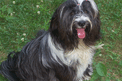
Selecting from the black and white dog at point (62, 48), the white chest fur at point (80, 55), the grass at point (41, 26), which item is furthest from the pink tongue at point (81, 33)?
the grass at point (41, 26)

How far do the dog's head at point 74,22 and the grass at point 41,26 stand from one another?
1.44 meters

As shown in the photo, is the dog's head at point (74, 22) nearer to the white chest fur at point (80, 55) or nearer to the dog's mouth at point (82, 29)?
the dog's mouth at point (82, 29)

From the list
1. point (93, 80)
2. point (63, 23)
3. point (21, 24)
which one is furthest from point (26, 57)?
point (21, 24)

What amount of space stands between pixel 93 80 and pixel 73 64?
92cm

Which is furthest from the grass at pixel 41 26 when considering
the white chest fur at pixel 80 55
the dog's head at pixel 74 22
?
the dog's head at pixel 74 22

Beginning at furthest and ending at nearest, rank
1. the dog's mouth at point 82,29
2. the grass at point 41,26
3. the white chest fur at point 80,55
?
the grass at point 41,26 < the white chest fur at point 80,55 < the dog's mouth at point 82,29

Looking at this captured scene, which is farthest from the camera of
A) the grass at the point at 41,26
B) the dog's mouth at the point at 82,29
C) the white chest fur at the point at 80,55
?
the grass at the point at 41,26

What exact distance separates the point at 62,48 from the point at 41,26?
1.93 meters

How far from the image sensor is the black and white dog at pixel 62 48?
2.26 m

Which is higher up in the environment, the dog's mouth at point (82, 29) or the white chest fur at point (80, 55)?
the dog's mouth at point (82, 29)

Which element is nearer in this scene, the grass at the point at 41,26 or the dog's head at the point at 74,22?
the dog's head at the point at 74,22

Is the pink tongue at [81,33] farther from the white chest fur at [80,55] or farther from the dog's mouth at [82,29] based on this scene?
the white chest fur at [80,55]

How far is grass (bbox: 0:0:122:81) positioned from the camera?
391 centimetres

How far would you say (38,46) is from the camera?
2826mm
